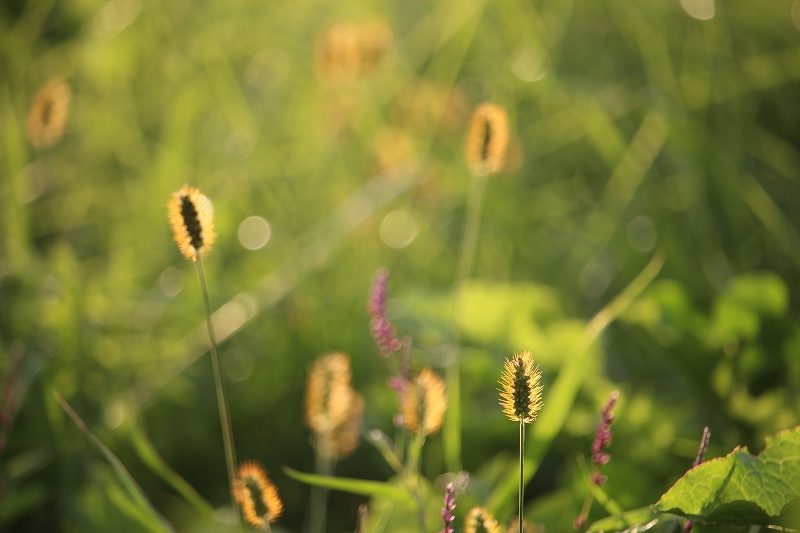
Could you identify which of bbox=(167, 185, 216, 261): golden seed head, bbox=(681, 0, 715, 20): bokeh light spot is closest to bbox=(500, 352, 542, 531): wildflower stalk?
bbox=(167, 185, 216, 261): golden seed head

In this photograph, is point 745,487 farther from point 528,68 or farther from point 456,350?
point 528,68

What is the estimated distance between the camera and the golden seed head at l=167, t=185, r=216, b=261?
45 cm

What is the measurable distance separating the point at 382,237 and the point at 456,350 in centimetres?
61

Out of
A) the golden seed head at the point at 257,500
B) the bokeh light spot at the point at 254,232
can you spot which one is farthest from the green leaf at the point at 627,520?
the bokeh light spot at the point at 254,232

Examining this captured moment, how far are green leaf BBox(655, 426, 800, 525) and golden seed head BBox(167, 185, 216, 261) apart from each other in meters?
0.36

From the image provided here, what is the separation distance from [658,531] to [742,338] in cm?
31

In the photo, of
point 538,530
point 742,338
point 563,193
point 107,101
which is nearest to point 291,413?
point 538,530

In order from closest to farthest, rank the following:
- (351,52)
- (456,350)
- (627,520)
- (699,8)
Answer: (627,520), (456,350), (351,52), (699,8)

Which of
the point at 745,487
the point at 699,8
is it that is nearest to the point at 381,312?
the point at 745,487

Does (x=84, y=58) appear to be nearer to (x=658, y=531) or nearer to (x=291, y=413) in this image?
(x=291, y=413)

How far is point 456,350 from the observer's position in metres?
0.68

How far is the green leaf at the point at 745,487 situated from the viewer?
45 centimetres

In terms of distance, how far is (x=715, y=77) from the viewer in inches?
45.6

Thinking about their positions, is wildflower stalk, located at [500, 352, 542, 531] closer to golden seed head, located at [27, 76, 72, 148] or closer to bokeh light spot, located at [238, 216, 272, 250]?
golden seed head, located at [27, 76, 72, 148]
